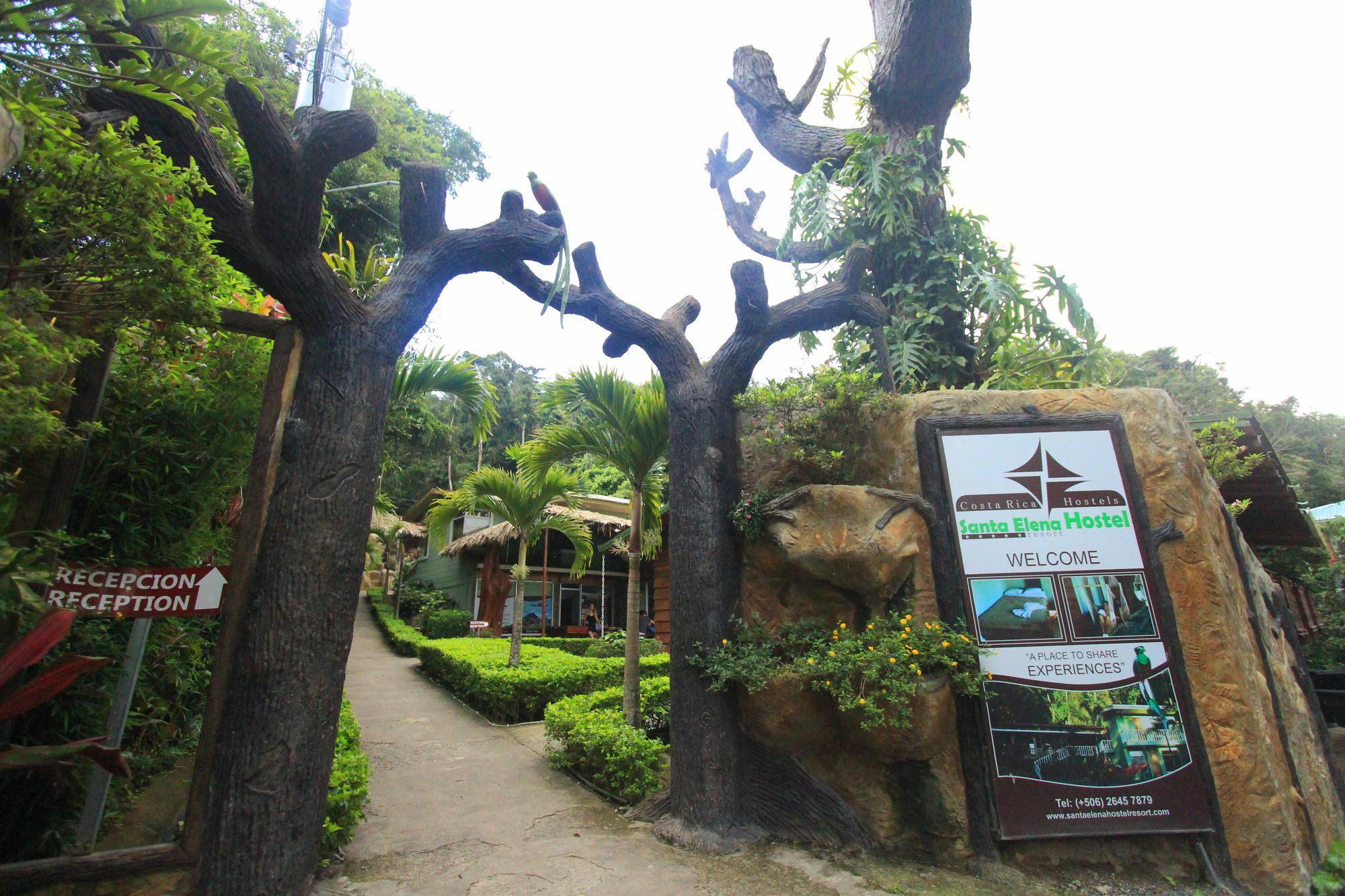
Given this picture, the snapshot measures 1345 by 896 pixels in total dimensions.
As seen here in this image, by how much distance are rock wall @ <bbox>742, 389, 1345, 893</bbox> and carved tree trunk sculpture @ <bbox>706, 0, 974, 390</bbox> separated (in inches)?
85.8

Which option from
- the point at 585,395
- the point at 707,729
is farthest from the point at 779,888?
the point at 585,395

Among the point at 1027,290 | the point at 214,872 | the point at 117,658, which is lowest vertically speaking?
the point at 214,872

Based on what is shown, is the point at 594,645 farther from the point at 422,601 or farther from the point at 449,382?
the point at 449,382

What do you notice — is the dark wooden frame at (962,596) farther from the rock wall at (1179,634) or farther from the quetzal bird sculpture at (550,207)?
the quetzal bird sculpture at (550,207)

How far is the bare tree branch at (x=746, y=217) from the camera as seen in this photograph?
772 cm

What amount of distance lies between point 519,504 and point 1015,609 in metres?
7.10

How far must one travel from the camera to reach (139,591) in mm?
3121

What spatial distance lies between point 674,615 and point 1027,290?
5.15 meters

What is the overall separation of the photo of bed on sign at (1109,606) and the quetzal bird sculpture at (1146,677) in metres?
0.14

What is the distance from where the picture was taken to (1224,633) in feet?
14.9

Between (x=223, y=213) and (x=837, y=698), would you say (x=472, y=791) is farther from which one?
(x=223, y=213)

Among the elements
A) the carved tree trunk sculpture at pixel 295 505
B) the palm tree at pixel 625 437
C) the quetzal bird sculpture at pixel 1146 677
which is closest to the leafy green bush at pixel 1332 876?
the quetzal bird sculpture at pixel 1146 677

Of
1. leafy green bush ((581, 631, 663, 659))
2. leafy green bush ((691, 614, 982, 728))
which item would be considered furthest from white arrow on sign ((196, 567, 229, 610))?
leafy green bush ((581, 631, 663, 659))

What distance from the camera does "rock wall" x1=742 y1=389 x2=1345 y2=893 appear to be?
4344 millimetres
